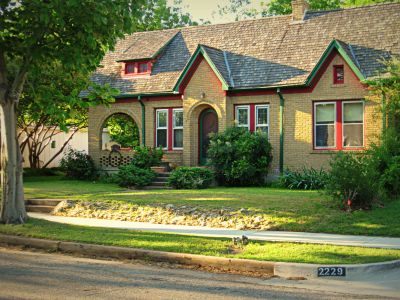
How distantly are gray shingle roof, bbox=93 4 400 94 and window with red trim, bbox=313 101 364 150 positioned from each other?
1.40m

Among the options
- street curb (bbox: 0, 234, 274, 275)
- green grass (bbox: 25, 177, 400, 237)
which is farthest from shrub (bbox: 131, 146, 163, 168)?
street curb (bbox: 0, 234, 274, 275)

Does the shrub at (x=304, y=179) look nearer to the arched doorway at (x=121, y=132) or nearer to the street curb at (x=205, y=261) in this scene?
the street curb at (x=205, y=261)

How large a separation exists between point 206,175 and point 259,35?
25.5 feet

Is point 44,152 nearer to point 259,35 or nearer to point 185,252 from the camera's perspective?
point 259,35

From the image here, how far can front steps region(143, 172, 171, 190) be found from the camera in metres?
22.7

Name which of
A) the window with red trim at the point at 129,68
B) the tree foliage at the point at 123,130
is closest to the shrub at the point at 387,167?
the window with red trim at the point at 129,68

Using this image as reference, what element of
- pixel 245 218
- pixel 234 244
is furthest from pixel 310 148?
pixel 234 244

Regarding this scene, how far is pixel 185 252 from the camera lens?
10.5 metres

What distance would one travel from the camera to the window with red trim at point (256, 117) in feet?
78.6

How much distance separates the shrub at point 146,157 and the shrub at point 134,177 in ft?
3.10

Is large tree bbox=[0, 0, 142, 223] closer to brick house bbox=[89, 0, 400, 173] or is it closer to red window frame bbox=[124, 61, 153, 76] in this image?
brick house bbox=[89, 0, 400, 173]

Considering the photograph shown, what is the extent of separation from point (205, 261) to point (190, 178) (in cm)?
1160

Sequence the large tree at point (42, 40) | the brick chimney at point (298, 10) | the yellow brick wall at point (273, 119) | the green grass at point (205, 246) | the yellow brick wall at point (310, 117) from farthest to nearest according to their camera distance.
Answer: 1. the brick chimney at point (298, 10)
2. the yellow brick wall at point (273, 119)
3. the yellow brick wall at point (310, 117)
4. the large tree at point (42, 40)
5. the green grass at point (205, 246)

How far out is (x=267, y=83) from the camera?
76.7 feet
